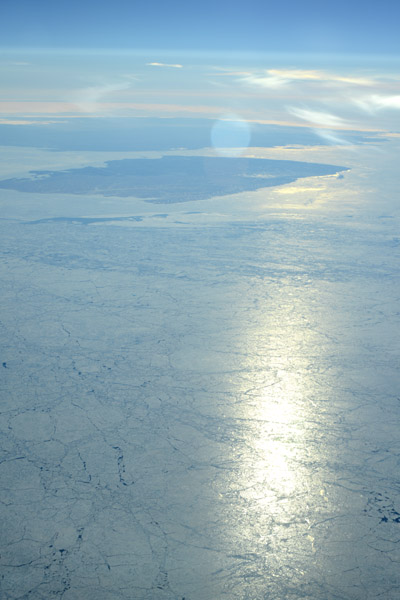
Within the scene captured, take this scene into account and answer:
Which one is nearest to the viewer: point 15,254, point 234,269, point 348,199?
point 234,269

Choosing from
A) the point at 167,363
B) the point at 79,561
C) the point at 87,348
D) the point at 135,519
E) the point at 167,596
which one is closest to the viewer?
the point at 167,596

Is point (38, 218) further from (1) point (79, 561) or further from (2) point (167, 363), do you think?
(1) point (79, 561)

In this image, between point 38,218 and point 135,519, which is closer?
point 135,519

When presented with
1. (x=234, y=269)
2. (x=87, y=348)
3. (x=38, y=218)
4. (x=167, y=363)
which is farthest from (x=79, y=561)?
(x=38, y=218)

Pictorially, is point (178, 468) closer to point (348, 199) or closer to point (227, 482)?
point (227, 482)

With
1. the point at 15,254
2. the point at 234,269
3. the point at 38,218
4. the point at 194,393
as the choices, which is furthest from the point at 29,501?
the point at 38,218

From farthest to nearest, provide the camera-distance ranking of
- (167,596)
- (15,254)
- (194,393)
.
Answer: (15,254), (194,393), (167,596)
